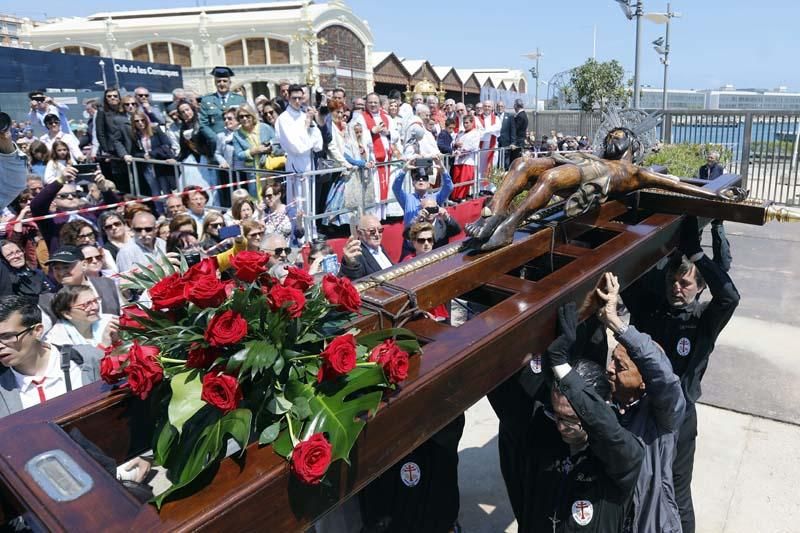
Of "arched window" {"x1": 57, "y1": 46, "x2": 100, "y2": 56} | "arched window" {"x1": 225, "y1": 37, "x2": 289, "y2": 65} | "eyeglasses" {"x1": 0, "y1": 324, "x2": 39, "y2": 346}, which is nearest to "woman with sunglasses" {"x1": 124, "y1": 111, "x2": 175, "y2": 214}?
"eyeglasses" {"x1": 0, "y1": 324, "x2": 39, "y2": 346}

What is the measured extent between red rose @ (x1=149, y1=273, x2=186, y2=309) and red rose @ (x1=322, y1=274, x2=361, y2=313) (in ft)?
1.12

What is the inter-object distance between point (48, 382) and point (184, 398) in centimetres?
190

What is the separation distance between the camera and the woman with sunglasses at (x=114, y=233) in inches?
181

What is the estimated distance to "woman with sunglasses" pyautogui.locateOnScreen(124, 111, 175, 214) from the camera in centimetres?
776

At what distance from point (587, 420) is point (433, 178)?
626cm

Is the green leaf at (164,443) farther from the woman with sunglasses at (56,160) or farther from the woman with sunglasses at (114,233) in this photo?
the woman with sunglasses at (56,160)

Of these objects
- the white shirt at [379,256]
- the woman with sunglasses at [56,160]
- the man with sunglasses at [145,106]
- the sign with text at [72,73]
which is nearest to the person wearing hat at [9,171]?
the white shirt at [379,256]

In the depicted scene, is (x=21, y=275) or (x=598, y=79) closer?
(x=21, y=275)

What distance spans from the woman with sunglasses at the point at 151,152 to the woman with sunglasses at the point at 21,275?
12.1 ft

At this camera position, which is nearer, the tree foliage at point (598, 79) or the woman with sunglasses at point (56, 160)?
the woman with sunglasses at point (56, 160)

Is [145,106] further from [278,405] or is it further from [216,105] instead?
[278,405]

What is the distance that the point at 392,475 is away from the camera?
8.84 feet

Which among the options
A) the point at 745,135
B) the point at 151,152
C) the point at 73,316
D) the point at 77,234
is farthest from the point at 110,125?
the point at 745,135

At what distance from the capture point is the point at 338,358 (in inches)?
49.4
